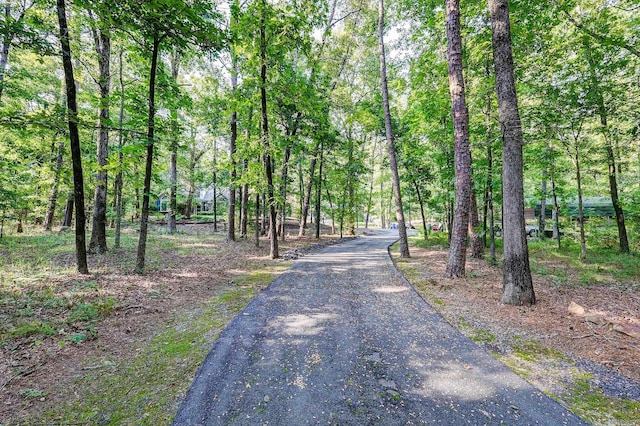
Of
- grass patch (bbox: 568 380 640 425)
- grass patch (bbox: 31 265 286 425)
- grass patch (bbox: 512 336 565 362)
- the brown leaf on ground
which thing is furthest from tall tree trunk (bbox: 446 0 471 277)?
grass patch (bbox: 31 265 286 425)

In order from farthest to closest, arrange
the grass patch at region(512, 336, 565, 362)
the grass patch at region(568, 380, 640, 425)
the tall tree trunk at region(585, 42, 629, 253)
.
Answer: the tall tree trunk at region(585, 42, 629, 253) → the grass patch at region(512, 336, 565, 362) → the grass patch at region(568, 380, 640, 425)

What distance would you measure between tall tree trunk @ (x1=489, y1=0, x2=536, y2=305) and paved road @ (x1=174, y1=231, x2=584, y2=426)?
1.89m

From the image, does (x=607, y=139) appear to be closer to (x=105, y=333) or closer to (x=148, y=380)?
(x=148, y=380)

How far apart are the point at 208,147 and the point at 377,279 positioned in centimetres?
2236

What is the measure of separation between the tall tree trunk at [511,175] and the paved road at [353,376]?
1.89 m

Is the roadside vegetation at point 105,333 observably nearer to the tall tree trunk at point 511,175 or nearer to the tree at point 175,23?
the tree at point 175,23

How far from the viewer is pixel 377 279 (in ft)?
25.2

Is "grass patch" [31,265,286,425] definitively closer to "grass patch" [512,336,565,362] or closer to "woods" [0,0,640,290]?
"woods" [0,0,640,290]

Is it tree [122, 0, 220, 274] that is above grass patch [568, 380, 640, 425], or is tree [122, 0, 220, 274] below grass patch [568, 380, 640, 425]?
above

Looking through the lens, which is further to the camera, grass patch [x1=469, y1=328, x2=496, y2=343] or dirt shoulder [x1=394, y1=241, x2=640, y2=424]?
A: grass patch [x1=469, y1=328, x2=496, y2=343]

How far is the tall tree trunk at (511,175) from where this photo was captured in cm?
539

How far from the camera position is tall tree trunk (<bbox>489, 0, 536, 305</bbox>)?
5.39m

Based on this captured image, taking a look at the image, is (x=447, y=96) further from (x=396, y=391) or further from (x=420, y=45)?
(x=396, y=391)

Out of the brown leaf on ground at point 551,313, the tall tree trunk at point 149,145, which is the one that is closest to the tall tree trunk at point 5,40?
the tall tree trunk at point 149,145
